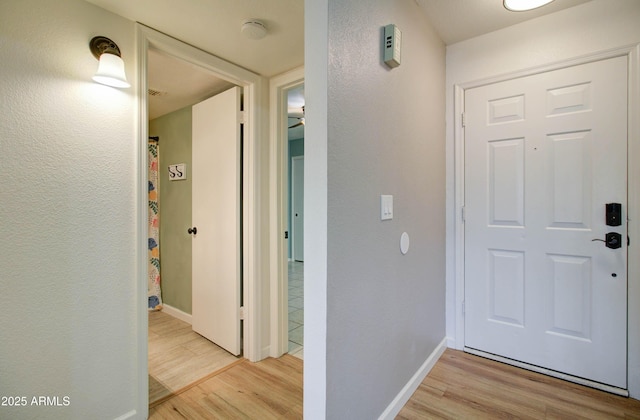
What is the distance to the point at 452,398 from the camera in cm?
174

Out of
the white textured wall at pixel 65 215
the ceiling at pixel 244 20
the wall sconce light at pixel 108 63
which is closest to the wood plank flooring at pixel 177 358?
the white textured wall at pixel 65 215

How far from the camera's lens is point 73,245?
1.43m

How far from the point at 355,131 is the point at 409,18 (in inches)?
38.1

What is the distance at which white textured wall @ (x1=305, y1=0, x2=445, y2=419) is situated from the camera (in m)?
1.13

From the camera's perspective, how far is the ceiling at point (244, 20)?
1.52 meters

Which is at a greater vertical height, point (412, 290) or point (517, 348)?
point (412, 290)

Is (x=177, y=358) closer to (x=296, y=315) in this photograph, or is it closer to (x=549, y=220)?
(x=296, y=315)

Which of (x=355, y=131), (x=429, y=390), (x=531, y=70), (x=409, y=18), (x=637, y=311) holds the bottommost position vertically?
(x=429, y=390)

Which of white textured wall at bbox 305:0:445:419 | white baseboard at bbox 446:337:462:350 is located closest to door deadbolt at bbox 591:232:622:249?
white textured wall at bbox 305:0:445:419

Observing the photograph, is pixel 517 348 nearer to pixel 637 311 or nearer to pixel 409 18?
pixel 637 311

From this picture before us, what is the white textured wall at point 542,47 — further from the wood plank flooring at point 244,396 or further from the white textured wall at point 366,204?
the wood plank flooring at point 244,396

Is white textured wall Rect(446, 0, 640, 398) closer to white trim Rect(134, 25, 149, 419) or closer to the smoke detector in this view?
the smoke detector

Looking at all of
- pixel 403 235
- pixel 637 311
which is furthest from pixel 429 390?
pixel 637 311

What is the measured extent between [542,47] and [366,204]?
69.2 inches
